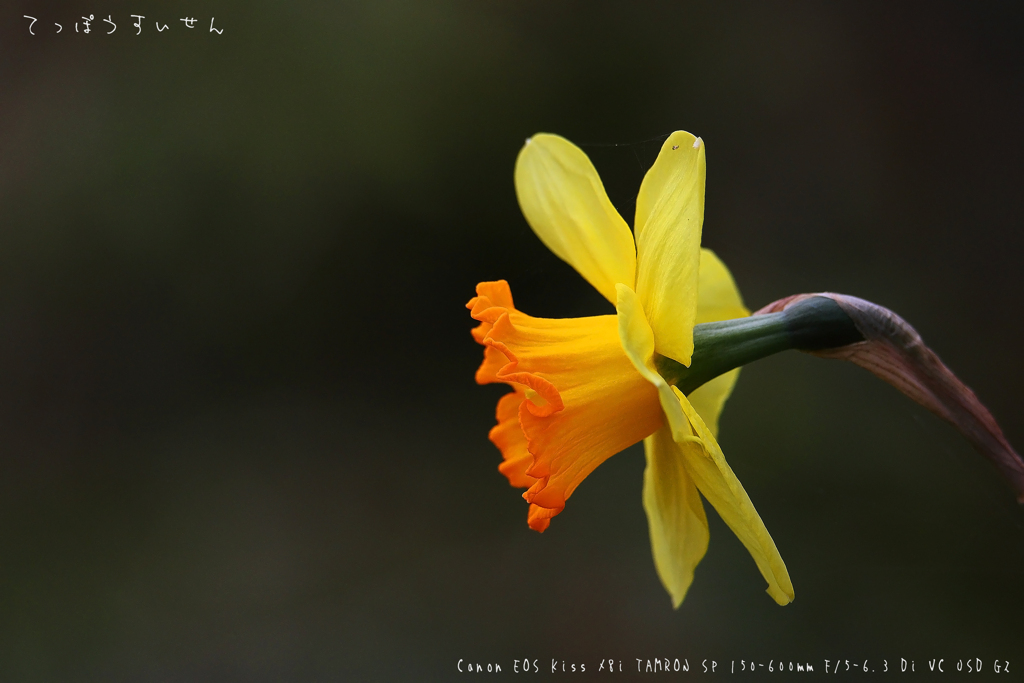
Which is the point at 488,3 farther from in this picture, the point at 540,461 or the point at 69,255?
the point at 540,461

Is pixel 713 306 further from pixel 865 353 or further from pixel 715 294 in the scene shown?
pixel 865 353

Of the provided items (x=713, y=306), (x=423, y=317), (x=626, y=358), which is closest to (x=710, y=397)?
(x=713, y=306)

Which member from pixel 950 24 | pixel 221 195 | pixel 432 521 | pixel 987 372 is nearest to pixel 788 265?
pixel 987 372

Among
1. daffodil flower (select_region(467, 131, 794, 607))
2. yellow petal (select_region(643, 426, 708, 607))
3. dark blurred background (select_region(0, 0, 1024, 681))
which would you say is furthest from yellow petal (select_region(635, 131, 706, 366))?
dark blurred background (select_region(0, 0, 1024, 681))

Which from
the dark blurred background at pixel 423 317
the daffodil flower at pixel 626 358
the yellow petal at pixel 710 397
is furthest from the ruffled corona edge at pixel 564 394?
the dark blurred background at pixel 423 317

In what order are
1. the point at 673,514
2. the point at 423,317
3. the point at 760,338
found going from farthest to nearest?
the point at 423,317 → the point at 673,514 → the point at 760,338

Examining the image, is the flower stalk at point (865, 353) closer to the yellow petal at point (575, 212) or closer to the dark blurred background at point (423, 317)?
the yellow petal at point (575, 212)
